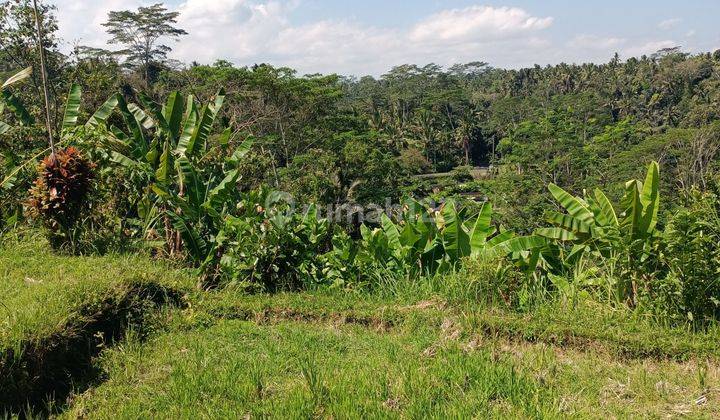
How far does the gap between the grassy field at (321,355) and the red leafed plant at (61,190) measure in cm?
91

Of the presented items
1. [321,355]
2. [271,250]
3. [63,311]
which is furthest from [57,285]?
[321,355]

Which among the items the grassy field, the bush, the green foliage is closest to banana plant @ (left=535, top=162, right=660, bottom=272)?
the green foliage

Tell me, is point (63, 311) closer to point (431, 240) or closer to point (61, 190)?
point (61, 190)

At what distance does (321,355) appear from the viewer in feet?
11.7

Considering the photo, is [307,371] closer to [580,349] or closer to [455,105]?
[580,349]

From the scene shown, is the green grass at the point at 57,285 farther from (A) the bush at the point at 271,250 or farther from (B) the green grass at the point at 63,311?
(A) the bush at the point at 271,250

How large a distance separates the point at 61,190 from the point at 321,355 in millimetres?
3496

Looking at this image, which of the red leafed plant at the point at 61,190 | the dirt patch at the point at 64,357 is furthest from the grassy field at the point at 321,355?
the red leafed plant at the point at 61,190

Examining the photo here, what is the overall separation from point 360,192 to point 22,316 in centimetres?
2118

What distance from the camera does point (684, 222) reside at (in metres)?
3.82

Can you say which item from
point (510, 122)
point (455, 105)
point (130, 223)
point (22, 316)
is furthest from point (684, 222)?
point (455, 105)

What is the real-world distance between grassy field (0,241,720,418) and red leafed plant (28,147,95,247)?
905 mm

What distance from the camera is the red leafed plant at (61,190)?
546cm

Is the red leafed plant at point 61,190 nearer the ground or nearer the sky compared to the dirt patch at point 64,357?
nearer the sky
